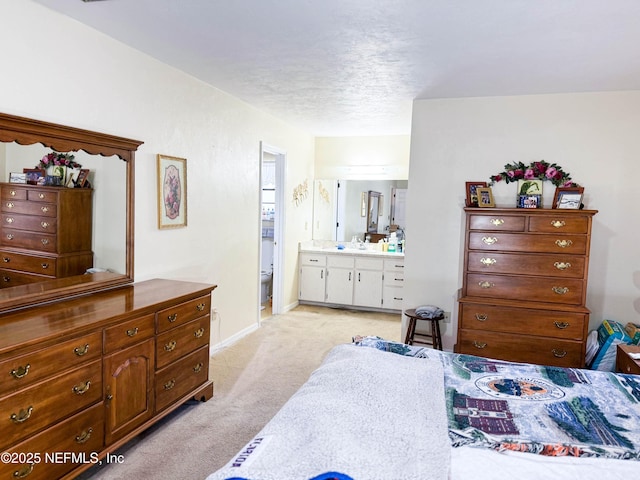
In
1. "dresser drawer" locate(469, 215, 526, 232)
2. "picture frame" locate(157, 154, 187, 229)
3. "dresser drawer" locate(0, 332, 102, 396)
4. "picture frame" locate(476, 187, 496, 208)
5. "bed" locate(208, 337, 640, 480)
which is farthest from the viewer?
"picture frame" locate(476, 187, 496, 208)

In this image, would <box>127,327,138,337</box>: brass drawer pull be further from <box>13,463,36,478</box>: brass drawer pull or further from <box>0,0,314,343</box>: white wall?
<box>0,0,314,343</box>: white wall

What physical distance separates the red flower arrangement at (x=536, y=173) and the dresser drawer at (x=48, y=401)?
3.44 metres

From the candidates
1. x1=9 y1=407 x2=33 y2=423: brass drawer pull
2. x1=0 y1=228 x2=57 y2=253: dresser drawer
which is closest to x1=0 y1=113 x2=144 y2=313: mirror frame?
x1=0 y1=228 x2=57 y2=253: dresser drawer

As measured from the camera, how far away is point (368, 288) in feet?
18.9

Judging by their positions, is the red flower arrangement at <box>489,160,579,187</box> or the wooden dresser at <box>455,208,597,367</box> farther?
the red flower arrangement at <box>489,160,579,187</box>

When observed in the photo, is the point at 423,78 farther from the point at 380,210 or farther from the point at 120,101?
the point at 380,210

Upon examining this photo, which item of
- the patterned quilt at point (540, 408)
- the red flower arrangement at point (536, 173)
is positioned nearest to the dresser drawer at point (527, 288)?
the red flower arrangement at point (536, 173)

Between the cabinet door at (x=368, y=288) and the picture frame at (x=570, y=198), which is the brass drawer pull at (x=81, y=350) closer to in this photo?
the picture frame at (x=570, y=198)

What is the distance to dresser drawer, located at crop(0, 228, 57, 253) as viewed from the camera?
2.25 m

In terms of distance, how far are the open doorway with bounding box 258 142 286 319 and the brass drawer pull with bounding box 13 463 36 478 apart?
316cm

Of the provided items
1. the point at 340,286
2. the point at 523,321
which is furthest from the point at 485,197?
the point at 340,286

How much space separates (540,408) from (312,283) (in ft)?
14.4

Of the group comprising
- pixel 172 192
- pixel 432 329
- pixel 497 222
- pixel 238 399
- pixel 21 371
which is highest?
pixel 172 192

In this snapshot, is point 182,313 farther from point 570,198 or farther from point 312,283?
point 312,283
